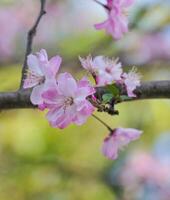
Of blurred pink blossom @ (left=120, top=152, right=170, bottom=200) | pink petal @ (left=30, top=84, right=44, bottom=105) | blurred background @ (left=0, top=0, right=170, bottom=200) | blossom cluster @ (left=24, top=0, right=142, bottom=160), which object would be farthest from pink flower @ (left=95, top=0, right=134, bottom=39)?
blurred pink blossom @ (left=120, top=152, right=170, bottom=200)

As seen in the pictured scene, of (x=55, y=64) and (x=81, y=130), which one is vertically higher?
(x=55, y=64)

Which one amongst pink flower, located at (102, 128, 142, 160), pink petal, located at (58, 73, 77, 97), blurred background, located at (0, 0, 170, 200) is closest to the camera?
pink petal, located at (58, 73, 77, 97)

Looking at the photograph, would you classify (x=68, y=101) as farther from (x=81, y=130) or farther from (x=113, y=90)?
(x=81, y=130)

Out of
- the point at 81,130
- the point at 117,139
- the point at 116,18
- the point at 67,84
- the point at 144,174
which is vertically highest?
the point at 116,18

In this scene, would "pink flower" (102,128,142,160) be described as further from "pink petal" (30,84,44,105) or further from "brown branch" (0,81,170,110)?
"pink petal" (30,84,44,105)

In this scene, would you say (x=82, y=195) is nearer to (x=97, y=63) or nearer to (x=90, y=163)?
(x=90, y=163)

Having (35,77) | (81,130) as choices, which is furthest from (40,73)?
(81,130)
